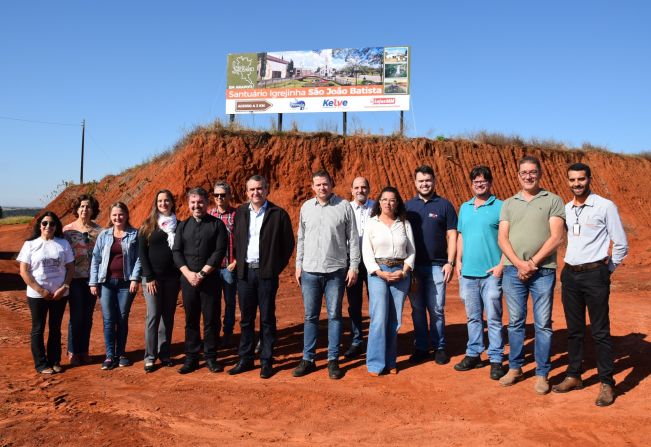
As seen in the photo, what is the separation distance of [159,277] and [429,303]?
306cm

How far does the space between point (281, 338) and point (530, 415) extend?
3968 millimetres

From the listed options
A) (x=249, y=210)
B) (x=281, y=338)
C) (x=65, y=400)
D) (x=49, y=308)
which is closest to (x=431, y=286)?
(x=249, y=210)

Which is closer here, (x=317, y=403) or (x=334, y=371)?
(x=317, y=403)

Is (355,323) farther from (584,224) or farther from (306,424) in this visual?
(584,224)

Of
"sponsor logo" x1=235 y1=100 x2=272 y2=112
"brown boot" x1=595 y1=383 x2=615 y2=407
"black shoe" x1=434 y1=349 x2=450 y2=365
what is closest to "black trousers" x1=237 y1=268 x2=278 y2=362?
"black shoe" x1=434 y1=349 x2=450 y2=365

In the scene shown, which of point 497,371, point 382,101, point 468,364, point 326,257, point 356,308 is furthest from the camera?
point 382,101

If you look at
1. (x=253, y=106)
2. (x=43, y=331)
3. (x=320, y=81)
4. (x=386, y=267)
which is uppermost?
(x=320, y=81)

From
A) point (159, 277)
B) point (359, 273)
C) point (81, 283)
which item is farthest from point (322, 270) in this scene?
point (81, 283)

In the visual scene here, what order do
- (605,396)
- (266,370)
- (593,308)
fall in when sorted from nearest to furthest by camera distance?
(605,396), (593,308), (266,370)

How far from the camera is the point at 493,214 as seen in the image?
535 cm

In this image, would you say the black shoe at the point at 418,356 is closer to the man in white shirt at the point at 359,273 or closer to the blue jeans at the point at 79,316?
the man in white shirt at the point at 359,273

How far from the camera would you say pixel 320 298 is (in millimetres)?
5508

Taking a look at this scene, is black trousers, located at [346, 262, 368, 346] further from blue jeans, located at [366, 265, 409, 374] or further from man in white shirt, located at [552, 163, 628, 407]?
man in white shirt, located at [552, 163, 628, 407]

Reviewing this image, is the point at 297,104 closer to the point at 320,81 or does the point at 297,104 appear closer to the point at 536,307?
the point at 320,81
